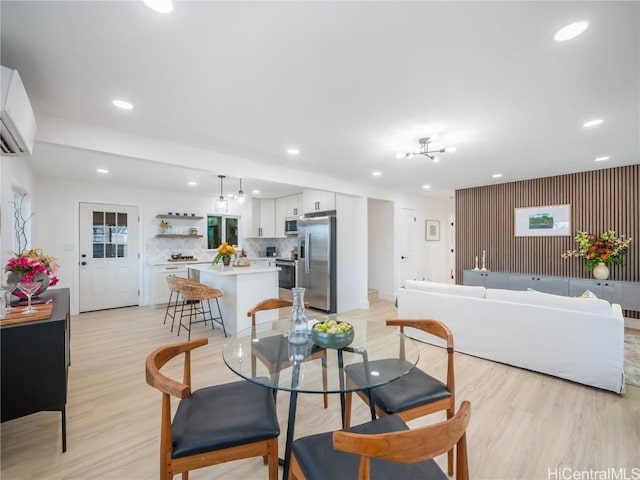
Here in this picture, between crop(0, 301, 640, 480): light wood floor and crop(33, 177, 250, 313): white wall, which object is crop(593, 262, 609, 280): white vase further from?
crop(33, 177, 250, 313): white wall

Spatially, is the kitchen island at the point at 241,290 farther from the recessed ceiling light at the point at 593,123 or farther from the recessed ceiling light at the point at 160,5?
the recessed ceiling light at the point at 593,123

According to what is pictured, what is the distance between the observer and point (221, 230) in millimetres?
7105

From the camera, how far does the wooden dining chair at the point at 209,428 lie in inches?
48.2

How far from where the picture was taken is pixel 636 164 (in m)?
4.50

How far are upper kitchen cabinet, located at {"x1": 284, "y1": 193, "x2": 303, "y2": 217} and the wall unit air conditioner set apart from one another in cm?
471

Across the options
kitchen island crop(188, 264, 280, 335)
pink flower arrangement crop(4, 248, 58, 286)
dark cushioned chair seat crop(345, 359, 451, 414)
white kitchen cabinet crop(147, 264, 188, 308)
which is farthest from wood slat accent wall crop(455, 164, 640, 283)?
pink flower arrangement crop(4, 248, 58, 286)

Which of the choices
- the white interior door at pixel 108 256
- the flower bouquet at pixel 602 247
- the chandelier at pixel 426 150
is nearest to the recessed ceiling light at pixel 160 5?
the chandelier at pixel 426 150

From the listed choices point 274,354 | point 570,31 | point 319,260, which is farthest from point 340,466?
point 319,260

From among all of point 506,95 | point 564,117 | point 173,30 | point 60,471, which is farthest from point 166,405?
point 564,117

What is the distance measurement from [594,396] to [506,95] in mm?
2585

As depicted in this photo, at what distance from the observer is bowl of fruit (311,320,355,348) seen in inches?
69.2

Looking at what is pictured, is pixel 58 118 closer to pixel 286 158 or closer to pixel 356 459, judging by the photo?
pixel 286 158

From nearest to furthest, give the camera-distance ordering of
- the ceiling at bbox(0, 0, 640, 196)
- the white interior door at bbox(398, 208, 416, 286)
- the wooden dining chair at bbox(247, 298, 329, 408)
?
the ceiling at bbox(0, 0, 640, 196) → the wooden dining chair at bbox(247, 298, 329, 408) → the white interior door at bbox(398, 208, 416, 286)

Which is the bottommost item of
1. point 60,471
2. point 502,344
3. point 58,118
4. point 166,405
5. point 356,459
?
point 60,471
